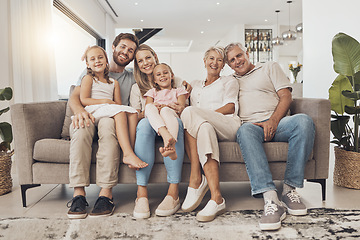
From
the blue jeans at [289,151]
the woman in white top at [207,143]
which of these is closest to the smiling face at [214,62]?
the woman in white top at [207,143]

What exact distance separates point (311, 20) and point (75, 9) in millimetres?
3981

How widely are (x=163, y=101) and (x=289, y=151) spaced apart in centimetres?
88

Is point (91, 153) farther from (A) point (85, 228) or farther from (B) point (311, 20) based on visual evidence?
(B) point (311, 20)

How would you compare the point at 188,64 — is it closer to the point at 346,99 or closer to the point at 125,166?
the point at 346,99

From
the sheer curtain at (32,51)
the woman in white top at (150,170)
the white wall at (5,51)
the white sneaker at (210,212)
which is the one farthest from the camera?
the sheer curtain at (32,51)

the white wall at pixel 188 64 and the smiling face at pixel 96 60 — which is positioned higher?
the white wall at pixel 188 64

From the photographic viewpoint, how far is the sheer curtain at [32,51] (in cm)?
356

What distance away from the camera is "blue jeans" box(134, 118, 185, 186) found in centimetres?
179

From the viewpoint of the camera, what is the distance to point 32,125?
1.92 m

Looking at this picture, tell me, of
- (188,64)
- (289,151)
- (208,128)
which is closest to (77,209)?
(208,128)

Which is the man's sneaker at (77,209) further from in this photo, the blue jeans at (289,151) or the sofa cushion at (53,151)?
the blue jeans at (289,151)

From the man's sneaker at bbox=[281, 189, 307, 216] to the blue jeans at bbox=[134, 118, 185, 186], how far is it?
0.61 metres

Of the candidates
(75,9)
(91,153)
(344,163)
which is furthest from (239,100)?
(75,9)

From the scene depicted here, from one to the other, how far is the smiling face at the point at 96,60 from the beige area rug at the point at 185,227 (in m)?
1.01
